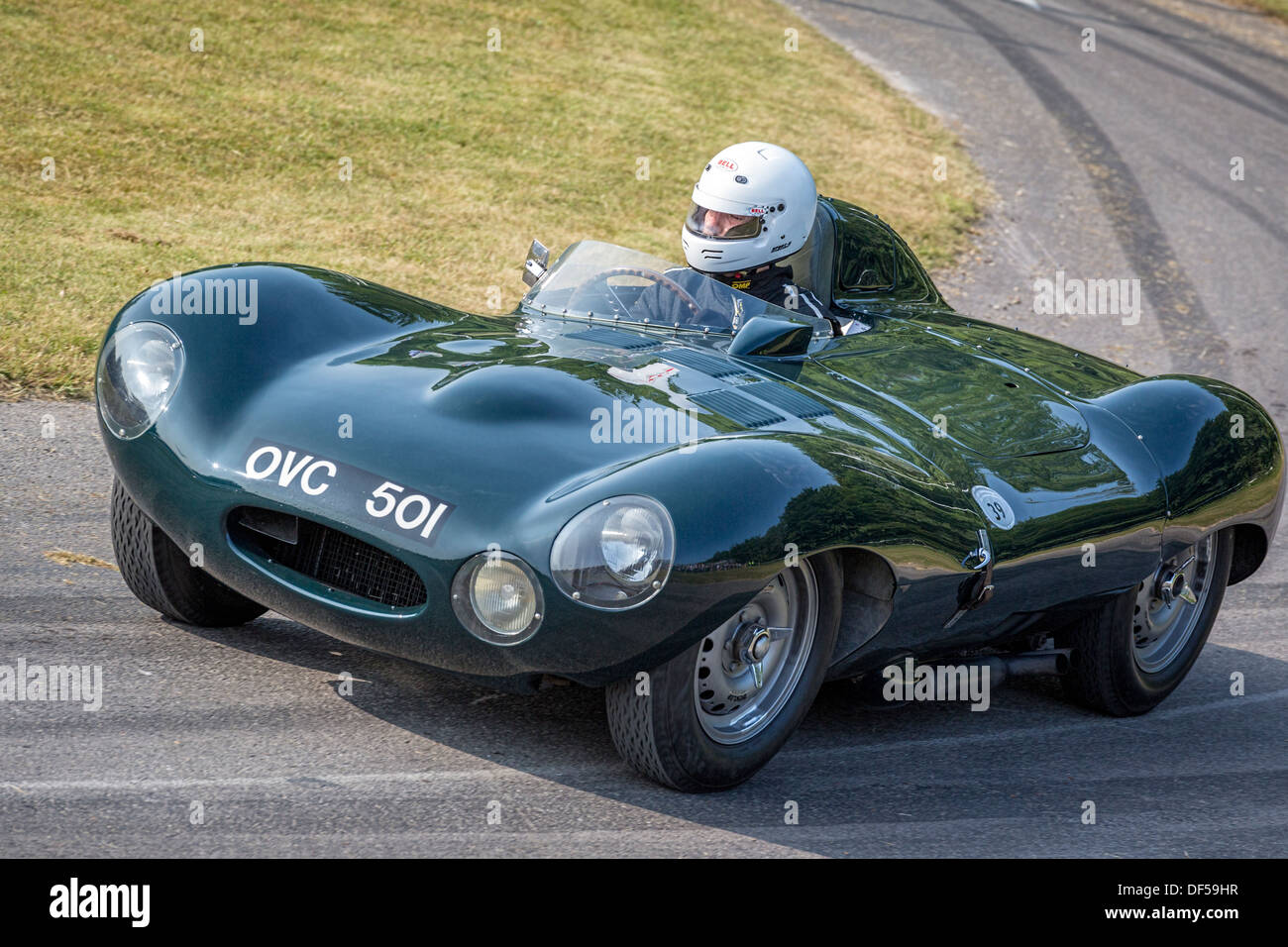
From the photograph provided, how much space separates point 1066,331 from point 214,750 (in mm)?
8683

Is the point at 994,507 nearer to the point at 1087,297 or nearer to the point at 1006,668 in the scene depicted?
the point at 1006,668

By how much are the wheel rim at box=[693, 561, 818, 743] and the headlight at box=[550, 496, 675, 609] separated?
43 centimetres

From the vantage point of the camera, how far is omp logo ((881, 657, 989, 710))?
468 centimetres

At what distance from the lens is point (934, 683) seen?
4.98 metres

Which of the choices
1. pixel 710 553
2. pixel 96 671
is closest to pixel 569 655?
pixel 710 553

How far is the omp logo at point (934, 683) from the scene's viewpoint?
15.3 feet

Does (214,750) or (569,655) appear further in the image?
(214,750)

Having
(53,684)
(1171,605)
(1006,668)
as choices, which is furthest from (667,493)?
(1171,605)

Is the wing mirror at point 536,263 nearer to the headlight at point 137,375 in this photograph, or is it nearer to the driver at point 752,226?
the driver at point 752,226

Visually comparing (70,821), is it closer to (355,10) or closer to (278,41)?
(278,41)

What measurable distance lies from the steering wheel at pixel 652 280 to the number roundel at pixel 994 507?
1229 millimetres

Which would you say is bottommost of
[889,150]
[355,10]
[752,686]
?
[752,686]

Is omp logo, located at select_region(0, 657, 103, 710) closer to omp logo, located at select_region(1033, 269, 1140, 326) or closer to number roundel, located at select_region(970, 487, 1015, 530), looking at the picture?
number roundel, located at select_region(970, 487, 1015, 530)

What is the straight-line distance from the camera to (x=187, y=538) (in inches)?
163
